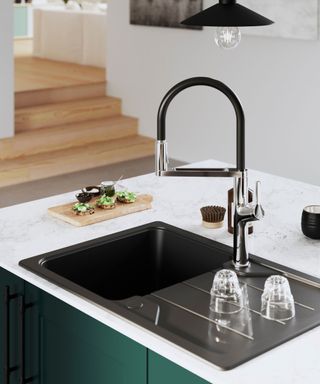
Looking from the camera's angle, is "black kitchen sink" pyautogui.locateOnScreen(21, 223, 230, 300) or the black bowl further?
the black bowl

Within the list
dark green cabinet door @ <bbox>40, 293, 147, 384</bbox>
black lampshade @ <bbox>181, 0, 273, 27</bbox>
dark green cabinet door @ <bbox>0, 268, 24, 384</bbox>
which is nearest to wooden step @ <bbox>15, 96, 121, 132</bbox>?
dark green cabinet door @ <bbox>0, 268, 24, 384</bbox>

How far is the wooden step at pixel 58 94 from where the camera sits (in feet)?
25.3

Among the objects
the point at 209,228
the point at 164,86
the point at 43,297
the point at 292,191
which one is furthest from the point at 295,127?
the point at 43,297

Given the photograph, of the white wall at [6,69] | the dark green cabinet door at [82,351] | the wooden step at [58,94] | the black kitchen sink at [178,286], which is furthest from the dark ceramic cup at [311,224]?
the wooden step at [58,94]

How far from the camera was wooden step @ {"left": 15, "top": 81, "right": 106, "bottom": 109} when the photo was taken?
304 inches

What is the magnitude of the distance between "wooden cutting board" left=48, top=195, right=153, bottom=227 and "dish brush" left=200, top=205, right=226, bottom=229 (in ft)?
0.89

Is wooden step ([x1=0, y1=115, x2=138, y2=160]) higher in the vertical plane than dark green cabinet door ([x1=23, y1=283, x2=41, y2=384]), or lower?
higher

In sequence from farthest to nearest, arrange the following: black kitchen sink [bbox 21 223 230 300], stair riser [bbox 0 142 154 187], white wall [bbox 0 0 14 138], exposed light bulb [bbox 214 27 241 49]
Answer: white wall [bbox 0 0 14 138]
stair riser [bbox 0 142 154 187]
exposed light bulb [bbox 214 27 241 49]
black kitchen sink [bbox 21 223 230 300]

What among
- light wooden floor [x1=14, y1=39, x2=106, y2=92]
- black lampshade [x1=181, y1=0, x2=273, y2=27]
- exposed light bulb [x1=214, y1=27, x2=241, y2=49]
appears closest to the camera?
black lampshade [x1=181, y1=0, x2=273, y2=27]

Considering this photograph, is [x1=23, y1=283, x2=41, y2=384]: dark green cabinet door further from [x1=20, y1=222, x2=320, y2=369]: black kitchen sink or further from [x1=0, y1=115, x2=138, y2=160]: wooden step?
[x1=0, y1=115, x2=138, y2=160]: wooden step

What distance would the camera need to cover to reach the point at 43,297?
2.32 m

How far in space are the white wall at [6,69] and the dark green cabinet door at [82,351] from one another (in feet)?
15.9

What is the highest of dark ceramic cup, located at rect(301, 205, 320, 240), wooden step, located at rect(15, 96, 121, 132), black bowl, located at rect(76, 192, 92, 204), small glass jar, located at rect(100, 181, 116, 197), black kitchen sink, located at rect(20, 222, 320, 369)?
wooden step, located at rect(15, 96, 121, 132)

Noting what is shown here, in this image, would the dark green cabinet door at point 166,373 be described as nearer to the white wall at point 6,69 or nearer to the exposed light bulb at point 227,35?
the exposed light bulb at point 227,35
